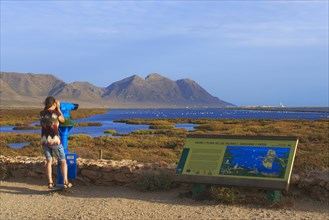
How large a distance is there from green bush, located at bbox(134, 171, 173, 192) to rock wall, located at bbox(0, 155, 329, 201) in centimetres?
25

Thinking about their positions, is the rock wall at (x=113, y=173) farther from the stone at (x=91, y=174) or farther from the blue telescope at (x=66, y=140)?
the blue telescope at (x=66, y=140)

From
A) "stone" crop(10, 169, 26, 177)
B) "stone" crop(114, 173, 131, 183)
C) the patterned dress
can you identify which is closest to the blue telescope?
the patterned dress

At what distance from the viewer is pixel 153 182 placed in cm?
879

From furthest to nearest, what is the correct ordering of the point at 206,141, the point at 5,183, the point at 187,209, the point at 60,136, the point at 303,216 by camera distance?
the point at 5,183, the point at 60,136, the point at 206,141, the point at 187,209, the point at 303,216

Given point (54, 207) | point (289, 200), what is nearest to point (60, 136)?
point (54, 207)

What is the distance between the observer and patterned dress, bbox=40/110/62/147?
8508mm

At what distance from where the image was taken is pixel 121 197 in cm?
846

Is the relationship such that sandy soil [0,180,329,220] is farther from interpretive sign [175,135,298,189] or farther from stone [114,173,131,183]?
interpretive sign [175,135,298,189]

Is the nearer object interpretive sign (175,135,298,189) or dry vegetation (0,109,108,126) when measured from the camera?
interpretive sign (175,135,298,189)

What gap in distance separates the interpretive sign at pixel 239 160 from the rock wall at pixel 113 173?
0.83 m

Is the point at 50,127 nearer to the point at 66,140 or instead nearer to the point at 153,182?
the point at 66,140

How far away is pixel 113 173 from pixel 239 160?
9.47ft

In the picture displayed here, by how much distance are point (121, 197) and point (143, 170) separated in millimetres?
976

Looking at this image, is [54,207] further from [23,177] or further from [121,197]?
[23,177]
